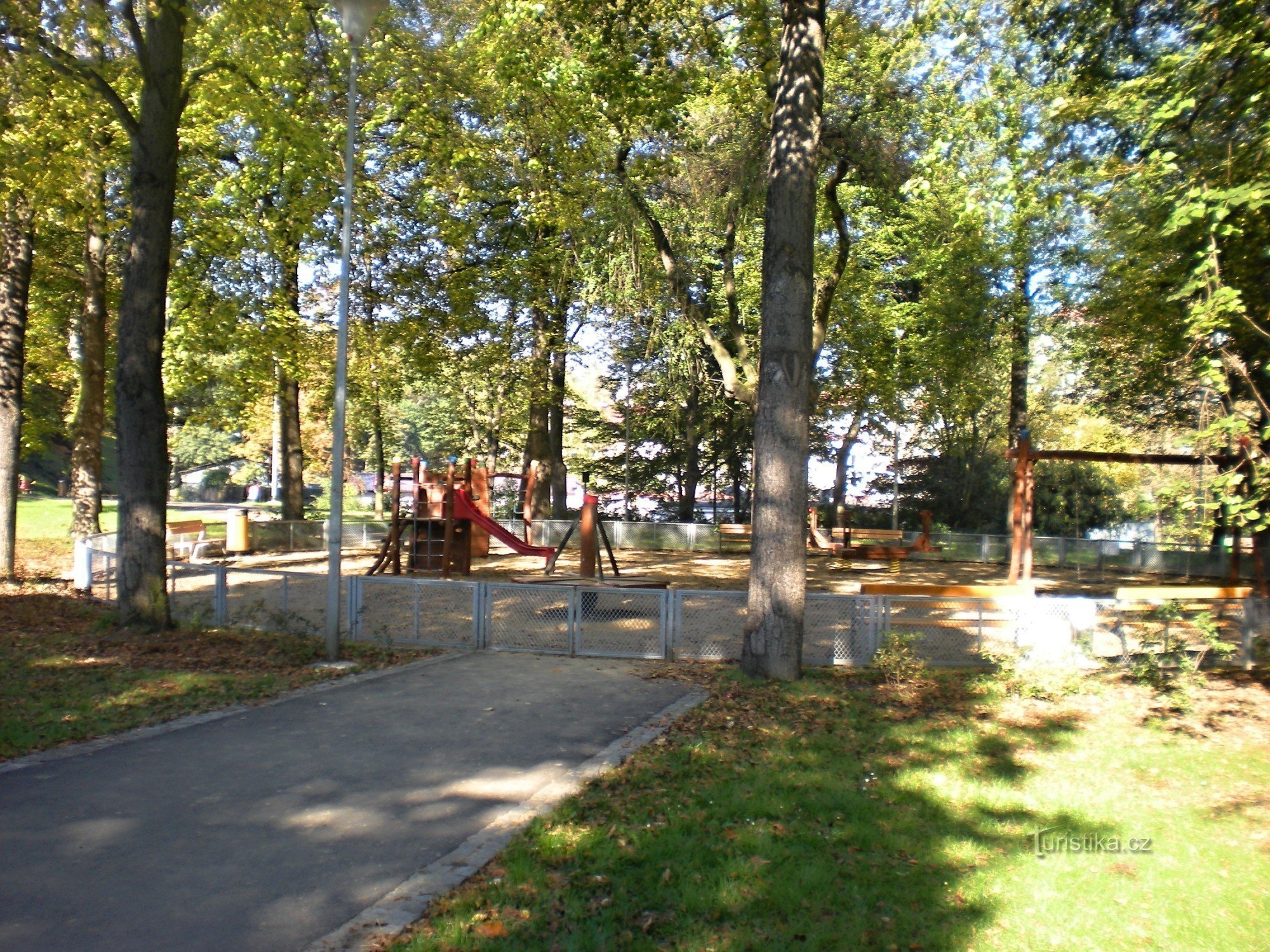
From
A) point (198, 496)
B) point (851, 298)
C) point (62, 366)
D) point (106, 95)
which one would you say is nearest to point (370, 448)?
point (198, 496)

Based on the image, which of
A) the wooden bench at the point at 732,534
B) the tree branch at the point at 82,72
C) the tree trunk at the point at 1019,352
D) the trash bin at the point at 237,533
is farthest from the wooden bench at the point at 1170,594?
the trash bin at the point at 237,533

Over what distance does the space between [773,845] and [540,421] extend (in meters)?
25.4

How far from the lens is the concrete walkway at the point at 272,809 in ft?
14.7

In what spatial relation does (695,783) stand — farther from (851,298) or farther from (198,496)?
(198,496)

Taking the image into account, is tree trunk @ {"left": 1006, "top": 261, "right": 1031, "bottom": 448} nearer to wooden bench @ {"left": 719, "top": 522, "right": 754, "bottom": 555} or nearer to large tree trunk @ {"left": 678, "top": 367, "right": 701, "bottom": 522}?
wooden bench @ {"left": 719, "top": 522, "right": 754, "bottom": 555}

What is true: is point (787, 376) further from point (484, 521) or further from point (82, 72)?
point (484, 521)

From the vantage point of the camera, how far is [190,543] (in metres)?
24.9

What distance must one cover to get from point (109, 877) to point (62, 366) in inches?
1051

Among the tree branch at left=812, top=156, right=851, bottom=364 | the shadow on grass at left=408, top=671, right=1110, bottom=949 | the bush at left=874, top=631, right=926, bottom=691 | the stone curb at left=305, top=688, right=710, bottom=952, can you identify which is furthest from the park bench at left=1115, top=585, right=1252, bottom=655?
the stone curb at left=305, top=688, right=710, bottom=952

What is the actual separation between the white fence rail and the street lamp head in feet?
23.2

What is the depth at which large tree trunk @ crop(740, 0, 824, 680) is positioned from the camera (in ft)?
32.5

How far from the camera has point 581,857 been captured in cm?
530

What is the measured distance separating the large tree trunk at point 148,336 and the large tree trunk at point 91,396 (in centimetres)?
964

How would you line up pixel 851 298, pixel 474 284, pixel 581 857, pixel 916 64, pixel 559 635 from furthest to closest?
pixel 851 298 → pixel 474 284 → pixel 916 64 → pixel 559 635 → pixel 581 857
